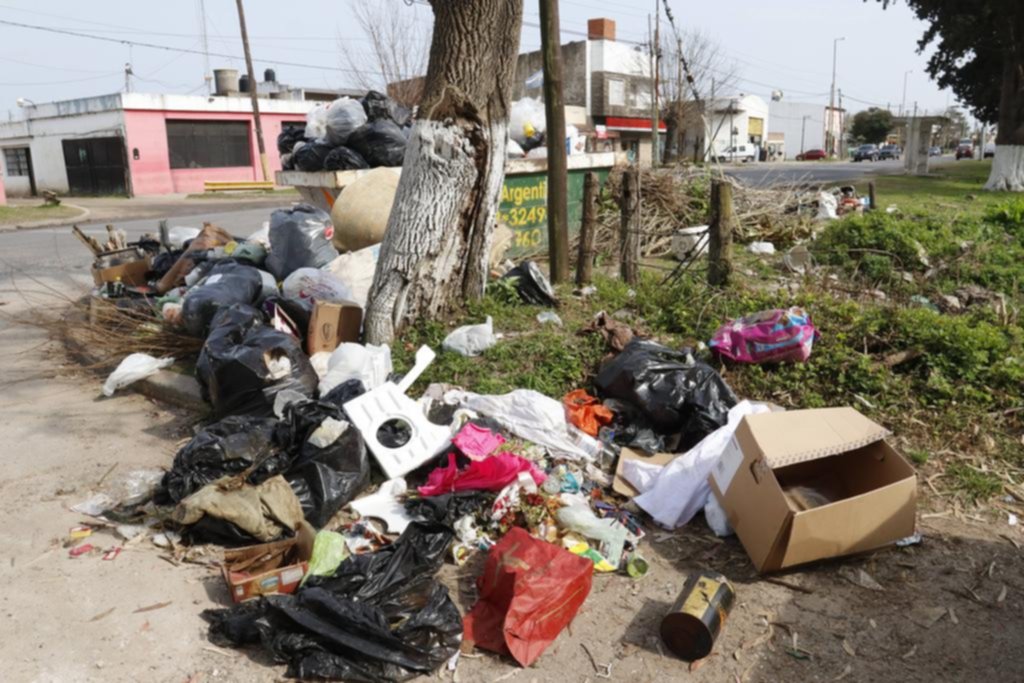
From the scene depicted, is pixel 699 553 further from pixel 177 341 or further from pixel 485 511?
pixel 177 341

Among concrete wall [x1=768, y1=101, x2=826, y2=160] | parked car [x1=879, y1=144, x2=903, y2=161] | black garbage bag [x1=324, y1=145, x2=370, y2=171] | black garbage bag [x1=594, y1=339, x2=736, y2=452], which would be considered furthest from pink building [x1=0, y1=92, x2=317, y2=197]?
concrete wall [x1=768, y1=101, x2=826, y2=160]

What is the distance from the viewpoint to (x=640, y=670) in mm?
2639

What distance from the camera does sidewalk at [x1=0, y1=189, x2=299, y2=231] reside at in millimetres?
18145

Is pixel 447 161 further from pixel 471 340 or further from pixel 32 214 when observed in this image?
pixel 32 214

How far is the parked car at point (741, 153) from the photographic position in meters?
51.8

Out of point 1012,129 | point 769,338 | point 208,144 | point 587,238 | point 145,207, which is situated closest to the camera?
point 769,338

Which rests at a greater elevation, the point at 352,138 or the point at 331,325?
the point at 352,138

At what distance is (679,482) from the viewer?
3658mm

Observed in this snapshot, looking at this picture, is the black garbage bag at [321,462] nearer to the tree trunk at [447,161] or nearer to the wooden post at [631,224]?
the tree trunk at [447,161]

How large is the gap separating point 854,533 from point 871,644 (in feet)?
1.53

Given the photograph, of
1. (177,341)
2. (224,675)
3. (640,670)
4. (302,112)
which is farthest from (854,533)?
(302,112)

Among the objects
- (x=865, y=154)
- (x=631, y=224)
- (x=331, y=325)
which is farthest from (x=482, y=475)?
(x=865, y=154)

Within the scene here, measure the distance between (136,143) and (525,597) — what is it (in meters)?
29.8

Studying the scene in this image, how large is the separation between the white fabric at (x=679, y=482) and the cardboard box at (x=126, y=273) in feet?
18.6
